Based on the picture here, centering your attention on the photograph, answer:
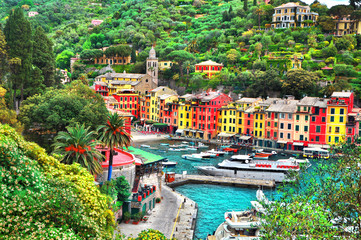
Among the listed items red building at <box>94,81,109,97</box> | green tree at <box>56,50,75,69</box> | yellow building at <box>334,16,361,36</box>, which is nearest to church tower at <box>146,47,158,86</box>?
red building at <box>94,81,109,97</box>

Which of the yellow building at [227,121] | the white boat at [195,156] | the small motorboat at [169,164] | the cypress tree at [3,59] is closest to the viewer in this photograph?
the cypress tree at [3,59]

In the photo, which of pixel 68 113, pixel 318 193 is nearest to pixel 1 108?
pixel 68 113

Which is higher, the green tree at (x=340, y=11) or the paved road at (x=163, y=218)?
the green tree at (x=340, y=11)

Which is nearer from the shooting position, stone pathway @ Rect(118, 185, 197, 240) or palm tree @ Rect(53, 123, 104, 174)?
palm tree @ Rect(53, 123, 104, 174)

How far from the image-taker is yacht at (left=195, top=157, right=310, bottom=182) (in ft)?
194

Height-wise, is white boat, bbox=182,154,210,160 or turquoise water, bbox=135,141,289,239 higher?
white boat, bbox=182,154,210,160

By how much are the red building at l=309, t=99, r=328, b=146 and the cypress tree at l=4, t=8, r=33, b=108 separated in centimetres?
4797

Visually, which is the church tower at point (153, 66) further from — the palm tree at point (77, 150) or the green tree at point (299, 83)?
the palm tree at point (77, 150)

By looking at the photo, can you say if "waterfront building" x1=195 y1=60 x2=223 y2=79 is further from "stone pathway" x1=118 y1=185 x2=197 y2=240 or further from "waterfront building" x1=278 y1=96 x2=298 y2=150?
"stone pathway" x1=118 y1=185 x2=197 y2=240

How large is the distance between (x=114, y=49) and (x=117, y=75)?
1574cm

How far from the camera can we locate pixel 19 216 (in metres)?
14.2

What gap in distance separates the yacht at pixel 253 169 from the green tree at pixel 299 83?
92.9 feet

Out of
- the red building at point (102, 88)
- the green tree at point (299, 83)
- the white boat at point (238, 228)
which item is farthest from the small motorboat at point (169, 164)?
the red building at point (102, 88)

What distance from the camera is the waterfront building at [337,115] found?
242 feet
